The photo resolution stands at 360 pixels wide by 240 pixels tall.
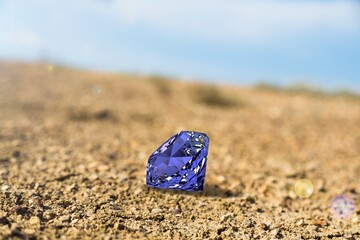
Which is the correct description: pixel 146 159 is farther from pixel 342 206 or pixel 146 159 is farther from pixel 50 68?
pixel 50 68

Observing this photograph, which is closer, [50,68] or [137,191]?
[137,191]

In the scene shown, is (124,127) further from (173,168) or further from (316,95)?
(316,95)

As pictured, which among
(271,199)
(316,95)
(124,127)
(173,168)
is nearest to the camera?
(173,168)

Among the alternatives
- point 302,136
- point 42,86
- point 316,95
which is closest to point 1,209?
point 302,136

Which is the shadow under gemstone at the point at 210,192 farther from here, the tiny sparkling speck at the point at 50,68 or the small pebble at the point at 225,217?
the tiny sparkling speck at the point at 50,68

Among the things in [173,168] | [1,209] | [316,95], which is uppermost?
[316,95]

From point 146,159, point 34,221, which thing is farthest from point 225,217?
point 146,159
